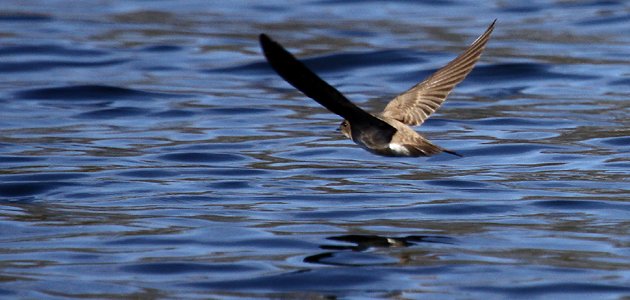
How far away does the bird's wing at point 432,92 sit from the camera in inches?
351

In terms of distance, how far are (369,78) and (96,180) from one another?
19.2 ft

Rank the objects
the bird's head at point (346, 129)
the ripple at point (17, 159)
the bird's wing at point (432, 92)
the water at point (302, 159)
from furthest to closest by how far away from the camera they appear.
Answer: the ripple at point (17, 159)
the bird's wing at point (432, 92)
the bird's head at point (346, 129)
the water at point (302, 159)

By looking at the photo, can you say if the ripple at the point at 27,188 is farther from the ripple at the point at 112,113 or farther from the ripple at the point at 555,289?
the ripple at the point at 555,289

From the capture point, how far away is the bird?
6.83 m

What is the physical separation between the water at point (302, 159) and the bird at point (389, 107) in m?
0.50

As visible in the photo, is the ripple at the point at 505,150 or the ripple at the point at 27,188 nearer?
the ripple at the point at 27,188

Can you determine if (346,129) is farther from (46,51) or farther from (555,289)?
(46,51)

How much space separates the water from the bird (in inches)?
19.7

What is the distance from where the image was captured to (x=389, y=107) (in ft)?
30.0

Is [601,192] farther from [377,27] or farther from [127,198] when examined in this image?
[377,27]

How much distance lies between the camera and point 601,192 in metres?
9.20

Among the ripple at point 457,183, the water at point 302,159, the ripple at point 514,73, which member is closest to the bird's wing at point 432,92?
the water at point 302,159

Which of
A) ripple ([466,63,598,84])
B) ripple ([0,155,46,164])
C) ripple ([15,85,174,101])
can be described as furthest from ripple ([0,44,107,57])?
ripple ([0,155,46,164])

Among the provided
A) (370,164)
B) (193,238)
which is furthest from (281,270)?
(370,164)
